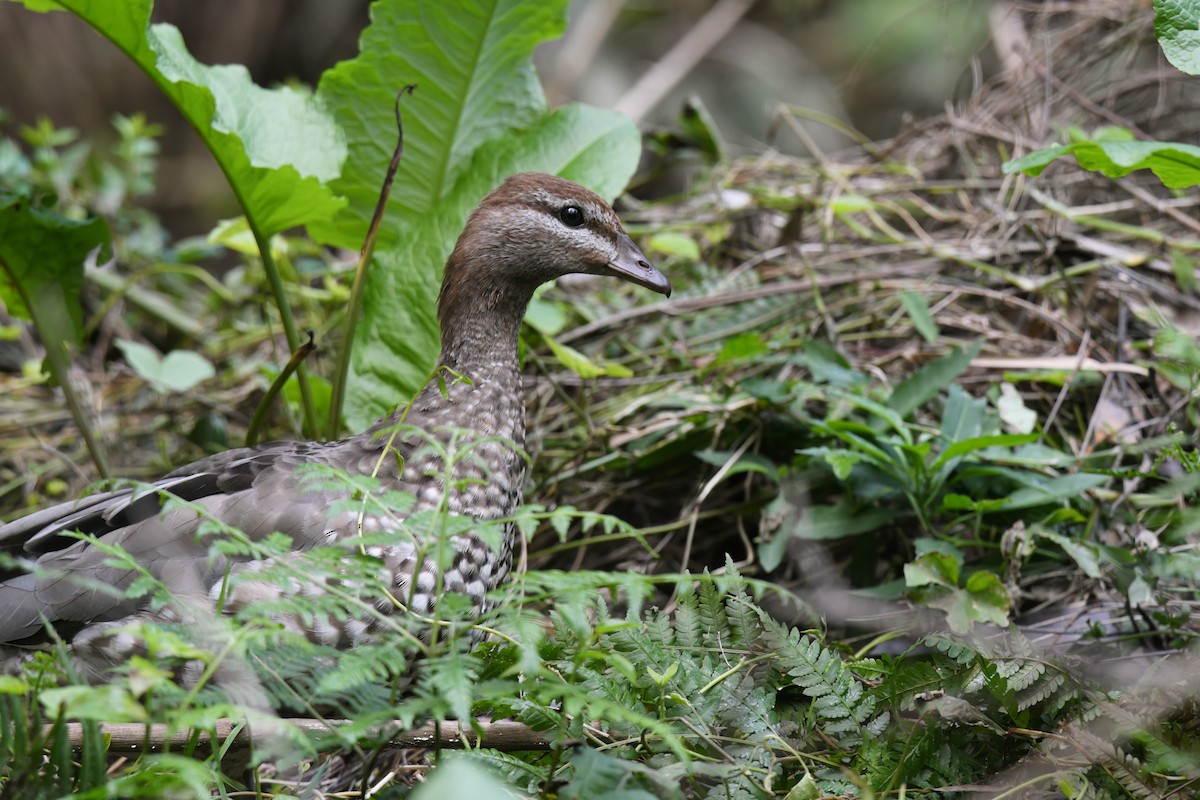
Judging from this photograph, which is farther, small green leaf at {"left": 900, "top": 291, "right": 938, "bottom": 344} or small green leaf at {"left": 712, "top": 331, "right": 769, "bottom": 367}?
small green leaf at {"left": 900, "top": 291, "right": 938, "bottom": 344}

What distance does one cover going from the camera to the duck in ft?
6.55

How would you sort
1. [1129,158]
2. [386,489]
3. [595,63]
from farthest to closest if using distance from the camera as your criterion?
[595,63] → [386,489] → [1129,158]

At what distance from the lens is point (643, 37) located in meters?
7.02

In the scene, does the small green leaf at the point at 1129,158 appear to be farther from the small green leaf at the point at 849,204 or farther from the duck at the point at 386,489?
the small green leaf at the point at 849,204

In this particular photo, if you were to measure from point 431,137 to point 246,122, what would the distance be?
0.51m

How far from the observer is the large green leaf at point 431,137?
111 inches

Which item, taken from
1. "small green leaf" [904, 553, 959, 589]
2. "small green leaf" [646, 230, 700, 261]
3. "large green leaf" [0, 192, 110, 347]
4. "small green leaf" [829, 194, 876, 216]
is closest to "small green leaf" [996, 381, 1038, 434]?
"small green leaf" [904, 553, 959, 589]

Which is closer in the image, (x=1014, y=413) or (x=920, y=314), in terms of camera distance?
(x=1014, y=413)

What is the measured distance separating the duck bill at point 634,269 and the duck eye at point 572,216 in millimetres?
111

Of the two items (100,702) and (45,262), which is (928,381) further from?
(45,262)

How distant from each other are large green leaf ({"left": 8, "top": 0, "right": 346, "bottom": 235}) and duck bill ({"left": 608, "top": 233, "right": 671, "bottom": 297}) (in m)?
0.68

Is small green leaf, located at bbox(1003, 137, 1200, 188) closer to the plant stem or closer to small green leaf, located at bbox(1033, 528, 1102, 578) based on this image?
small green leaf, located at bbox(1033, 528, 1102, 578)

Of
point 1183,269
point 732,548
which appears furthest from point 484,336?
point 1183,269

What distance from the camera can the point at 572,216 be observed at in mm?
2531
